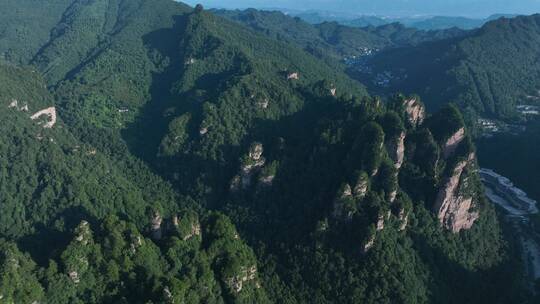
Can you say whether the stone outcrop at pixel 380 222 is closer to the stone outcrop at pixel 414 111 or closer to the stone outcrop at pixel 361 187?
the stone outcrop at pixel 361 187

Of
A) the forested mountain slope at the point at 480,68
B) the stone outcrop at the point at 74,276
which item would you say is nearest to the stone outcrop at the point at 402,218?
the stone outcrop at the point at 74,276

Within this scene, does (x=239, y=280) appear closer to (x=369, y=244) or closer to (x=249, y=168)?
(x=369, y=244)

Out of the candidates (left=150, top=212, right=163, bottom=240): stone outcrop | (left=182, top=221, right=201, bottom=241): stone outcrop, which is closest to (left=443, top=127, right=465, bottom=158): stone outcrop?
(left=182, top=221, right=201, bottom=241): stone outcrop

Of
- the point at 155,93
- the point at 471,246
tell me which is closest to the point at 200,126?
the point at 155,93

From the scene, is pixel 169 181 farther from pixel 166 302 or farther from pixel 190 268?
pixel 166 302

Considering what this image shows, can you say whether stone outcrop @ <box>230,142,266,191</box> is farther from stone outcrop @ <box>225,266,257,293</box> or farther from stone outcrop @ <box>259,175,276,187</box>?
stone outcrop @ <box>225,266,257,293</box>

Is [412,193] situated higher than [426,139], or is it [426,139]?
[426,139]

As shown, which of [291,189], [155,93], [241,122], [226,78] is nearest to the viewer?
[291,189]
